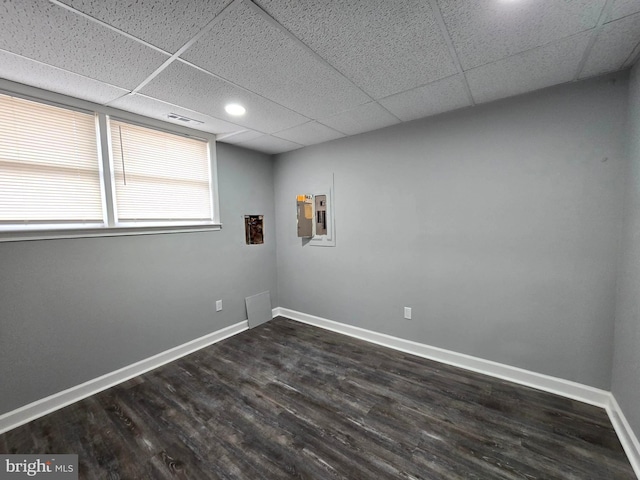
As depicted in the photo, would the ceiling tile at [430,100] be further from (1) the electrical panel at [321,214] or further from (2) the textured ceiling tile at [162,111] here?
(2) the textured ceiling tile at [162,111]

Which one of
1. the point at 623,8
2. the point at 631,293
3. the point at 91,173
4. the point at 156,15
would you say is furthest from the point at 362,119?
the point at 91,173

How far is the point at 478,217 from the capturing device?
2.38 m

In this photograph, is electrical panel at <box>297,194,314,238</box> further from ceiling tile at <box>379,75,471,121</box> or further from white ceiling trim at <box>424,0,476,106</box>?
white ceiling trim at <box>424,0,476,106</box>

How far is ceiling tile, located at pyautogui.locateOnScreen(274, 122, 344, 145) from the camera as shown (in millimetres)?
2778

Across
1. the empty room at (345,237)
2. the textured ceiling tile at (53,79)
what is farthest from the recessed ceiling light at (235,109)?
the textured ceiling tile at (53,79)

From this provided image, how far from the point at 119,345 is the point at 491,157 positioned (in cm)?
382

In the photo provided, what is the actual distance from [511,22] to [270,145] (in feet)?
8.74

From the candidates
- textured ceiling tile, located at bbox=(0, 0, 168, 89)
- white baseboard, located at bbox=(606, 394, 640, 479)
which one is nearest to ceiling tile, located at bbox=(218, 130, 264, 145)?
textured ceiling tile, located at bbox=(0, 0, 168, 89)

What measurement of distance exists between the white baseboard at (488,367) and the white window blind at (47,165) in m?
2.95

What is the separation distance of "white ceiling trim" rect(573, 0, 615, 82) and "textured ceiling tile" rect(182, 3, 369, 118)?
1.31m

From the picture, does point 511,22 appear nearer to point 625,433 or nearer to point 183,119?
point 625,433

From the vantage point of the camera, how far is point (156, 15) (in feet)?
4.03

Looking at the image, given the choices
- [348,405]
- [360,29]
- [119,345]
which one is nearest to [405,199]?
[360,29]

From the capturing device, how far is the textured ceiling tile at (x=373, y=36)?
1.21 m
